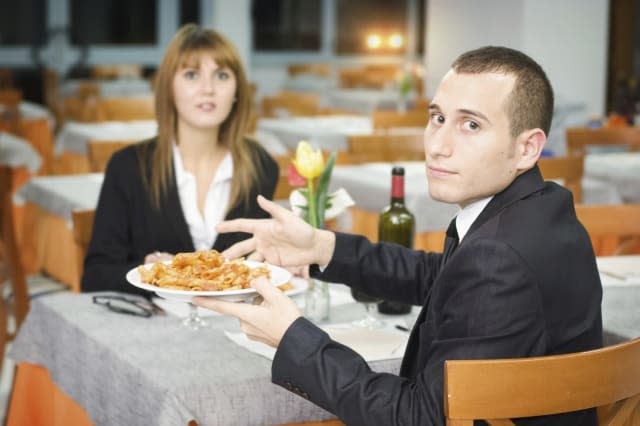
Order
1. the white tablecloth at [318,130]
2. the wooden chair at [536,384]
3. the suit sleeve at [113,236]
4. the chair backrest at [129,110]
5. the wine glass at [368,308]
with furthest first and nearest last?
the chair backrest at [129,110], the white tablecloth at [318,130], the suit sleeve at [113,236], the wine glass at [368,308], the wooden chair at [536,384]

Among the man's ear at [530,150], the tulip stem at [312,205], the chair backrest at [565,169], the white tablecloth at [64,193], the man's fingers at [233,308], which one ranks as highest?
the man's ear at [530,150]

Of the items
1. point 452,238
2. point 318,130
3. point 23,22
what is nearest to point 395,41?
point 23,22

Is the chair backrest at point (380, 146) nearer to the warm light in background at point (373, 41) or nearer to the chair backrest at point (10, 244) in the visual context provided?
the chair backrest at point (10, 244)

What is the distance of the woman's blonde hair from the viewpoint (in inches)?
122

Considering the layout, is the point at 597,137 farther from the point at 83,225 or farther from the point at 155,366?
Result: the point at 155,366

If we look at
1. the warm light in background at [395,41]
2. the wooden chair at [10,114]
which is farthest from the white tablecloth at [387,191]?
Result: the warm light in background at [395,41]

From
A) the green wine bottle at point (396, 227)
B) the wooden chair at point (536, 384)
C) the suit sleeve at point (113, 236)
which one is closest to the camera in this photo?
the wooden chair at point (536, 384)

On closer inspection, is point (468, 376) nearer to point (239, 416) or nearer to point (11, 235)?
point (239, 416)

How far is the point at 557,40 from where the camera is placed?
8570mm

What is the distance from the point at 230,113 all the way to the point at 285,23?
13625mm

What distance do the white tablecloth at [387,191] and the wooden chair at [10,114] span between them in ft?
14.5

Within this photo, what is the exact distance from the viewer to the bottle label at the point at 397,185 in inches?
91.5

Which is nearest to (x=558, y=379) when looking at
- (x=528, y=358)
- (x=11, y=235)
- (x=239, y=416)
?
(x=528, y=358)

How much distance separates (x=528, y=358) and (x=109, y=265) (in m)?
1.56
